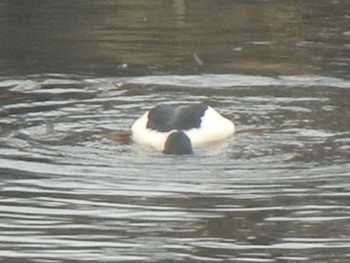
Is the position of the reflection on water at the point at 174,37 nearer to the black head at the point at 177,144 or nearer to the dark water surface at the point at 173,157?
the dark water surface at the point at 173,157

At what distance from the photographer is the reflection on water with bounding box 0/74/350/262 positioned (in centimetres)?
1120

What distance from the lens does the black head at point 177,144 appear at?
14.2 metres

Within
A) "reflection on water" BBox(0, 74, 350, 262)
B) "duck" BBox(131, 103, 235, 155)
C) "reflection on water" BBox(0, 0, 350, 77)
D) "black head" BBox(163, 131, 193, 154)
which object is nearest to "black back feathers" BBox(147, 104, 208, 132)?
"duck" BBox(131, 103, 235, 155)

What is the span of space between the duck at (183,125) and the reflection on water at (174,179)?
15cm

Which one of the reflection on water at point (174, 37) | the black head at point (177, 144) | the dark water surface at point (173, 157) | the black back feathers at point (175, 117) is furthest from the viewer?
the reflection on water at point (174, 37)

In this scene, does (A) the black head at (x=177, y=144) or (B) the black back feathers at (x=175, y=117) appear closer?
(A) the black head at (x=177, y=144)

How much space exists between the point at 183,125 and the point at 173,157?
38.4 inches

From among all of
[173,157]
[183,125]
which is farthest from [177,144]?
[183,125]

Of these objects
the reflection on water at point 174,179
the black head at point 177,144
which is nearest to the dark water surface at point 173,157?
the reflection on water at point 174,179

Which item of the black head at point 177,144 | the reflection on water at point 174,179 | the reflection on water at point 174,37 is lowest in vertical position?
the reflection on water at point 174,179

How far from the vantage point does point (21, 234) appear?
37.8ft

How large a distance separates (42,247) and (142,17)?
463 inches

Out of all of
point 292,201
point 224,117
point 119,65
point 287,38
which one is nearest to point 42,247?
point 292,201

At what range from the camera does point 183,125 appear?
15062 millimetres
